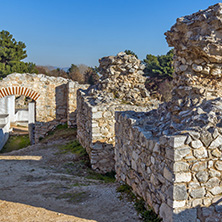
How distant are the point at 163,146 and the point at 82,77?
97.9 feet

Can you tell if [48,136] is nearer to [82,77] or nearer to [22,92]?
[22,92]

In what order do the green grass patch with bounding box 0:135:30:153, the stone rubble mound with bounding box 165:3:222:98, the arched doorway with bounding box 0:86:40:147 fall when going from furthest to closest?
the green grass patch with bounding box 0:135:30:153 → the arched doorway with bounding box 0:86:40:147 → the stone rubble mound with bounding box 165:3:222:98

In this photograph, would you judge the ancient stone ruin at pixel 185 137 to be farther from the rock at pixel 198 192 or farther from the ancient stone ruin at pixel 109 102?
the ancient stone ruin at pixel 109 102

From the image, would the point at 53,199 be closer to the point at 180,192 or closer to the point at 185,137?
the point at 180,192

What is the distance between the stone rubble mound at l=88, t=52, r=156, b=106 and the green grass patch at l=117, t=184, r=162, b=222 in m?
3.34

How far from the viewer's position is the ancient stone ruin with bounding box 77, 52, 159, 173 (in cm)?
607

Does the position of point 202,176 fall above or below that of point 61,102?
below

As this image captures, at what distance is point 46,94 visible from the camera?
10836mm

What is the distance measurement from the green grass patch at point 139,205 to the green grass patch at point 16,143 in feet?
29.0

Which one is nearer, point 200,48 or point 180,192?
point 180,192

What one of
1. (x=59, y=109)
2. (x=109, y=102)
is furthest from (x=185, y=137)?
(x=59, y=109)

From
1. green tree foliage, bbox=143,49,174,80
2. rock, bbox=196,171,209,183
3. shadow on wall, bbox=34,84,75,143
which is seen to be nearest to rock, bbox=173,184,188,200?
rock, bbox=196,171,209,183

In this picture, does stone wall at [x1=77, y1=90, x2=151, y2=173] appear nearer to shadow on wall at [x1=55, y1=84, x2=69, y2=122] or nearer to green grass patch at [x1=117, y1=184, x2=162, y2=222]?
green grass patch at [x1=117, y1=184, x2=162, y2=222]

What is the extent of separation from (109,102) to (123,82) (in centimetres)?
104
